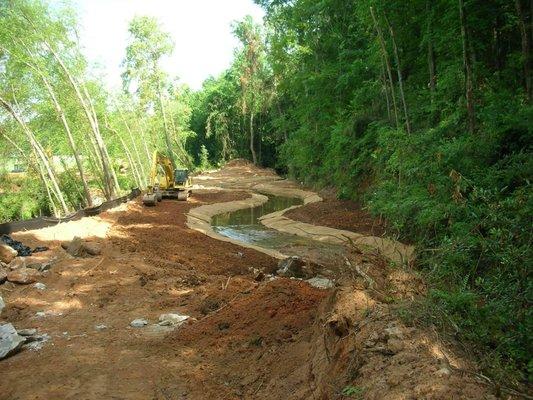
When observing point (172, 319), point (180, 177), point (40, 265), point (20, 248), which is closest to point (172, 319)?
point (172, 319)

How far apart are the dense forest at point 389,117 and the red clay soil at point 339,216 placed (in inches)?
35.0

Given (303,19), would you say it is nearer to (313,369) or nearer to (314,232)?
(314,232)

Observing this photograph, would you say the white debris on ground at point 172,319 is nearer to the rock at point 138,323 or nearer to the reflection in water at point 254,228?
the rock at point 138,323

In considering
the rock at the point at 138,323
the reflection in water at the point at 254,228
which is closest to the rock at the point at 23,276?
the rock at the point at 138,323

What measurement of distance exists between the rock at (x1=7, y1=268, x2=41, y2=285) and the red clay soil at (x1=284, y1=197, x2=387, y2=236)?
10.4m

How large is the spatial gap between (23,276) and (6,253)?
5.47 ft

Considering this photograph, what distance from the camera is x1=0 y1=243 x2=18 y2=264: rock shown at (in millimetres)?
9977

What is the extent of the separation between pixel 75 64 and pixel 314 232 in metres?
16.5

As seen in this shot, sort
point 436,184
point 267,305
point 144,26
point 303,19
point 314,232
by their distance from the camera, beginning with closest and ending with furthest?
point 267,305 < point 436,184 < point 314,232 < point 303,19 < point 144,26

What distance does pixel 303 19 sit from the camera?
24.3m

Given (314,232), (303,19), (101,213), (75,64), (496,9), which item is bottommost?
(314,232)

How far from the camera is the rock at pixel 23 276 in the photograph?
8.85m

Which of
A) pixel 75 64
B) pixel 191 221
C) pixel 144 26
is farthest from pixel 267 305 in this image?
pixel 144 26

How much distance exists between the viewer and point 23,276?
8.95 metres
